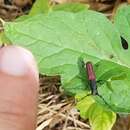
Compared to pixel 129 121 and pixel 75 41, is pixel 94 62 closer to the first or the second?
pixel 75 41

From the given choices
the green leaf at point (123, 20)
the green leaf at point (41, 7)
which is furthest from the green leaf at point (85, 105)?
the green leaf at point (41, 7)

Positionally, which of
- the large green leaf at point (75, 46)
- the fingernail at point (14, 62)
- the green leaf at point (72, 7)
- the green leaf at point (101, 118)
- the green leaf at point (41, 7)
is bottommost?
the green leaf at point (101, 118)

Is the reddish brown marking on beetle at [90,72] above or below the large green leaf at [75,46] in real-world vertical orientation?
below

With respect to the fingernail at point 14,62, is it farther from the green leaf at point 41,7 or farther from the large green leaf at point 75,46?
the green leaf at point 41,7

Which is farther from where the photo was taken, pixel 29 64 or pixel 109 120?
pixel 109 120

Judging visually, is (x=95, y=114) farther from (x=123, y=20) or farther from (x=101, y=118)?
(x=123, y=20)

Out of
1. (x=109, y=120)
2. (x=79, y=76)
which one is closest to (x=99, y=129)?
(x=109, y=120)

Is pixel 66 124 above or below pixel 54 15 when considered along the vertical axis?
below
